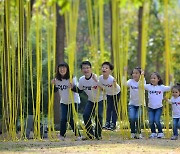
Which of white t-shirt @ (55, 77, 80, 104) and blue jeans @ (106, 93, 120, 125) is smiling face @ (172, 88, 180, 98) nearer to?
blue jeans @ (106, 93, 120, 125)

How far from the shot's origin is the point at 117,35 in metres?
7.98

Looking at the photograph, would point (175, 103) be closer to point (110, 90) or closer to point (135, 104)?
point (135, 104)

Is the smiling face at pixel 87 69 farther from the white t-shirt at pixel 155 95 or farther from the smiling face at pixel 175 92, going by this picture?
the smiling face at pixel 175 92

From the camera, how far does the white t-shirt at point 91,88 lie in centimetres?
902

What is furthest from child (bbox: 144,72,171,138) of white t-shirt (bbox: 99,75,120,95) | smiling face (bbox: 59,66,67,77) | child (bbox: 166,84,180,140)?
smiling face (bbox: 59,66,67,77)

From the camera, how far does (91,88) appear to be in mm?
9062

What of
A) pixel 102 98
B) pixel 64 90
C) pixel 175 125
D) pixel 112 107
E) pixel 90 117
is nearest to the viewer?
pixel 90 117

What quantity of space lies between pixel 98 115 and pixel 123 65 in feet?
3.21

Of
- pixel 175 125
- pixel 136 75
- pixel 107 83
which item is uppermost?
pixel 136 75

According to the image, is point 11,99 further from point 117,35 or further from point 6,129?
point 117,35

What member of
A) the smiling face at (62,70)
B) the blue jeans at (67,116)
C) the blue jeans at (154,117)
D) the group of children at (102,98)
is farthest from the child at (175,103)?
the smiling face at (62,70)

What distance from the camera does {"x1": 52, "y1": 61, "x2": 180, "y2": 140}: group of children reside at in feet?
29.7

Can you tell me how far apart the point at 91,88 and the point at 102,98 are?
0.27 meters

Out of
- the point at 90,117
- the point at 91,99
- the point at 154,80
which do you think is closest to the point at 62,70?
the point at 91,99
